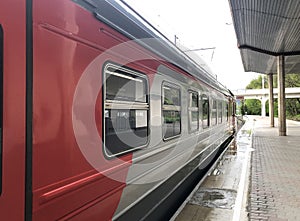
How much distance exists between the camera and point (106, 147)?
2605mm

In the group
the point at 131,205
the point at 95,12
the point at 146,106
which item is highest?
the point at 95,12

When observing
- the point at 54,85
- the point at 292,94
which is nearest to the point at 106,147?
the point at 54,85

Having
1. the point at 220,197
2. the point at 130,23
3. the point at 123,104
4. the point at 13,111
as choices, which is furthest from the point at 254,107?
the point at 13,111

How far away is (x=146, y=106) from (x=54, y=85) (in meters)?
1.71

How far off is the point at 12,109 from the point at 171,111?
320cm

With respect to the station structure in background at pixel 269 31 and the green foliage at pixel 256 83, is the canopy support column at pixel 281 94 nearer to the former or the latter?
the station structure in background at pixel 269 31

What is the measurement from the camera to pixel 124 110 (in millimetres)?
3070

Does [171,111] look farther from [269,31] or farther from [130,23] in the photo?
[269,31]

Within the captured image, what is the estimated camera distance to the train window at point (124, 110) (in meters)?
2.69

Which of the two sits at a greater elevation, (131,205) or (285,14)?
(285,14)

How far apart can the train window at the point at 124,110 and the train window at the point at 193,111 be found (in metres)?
2.23

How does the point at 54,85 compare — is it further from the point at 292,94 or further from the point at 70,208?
the point at 292,94

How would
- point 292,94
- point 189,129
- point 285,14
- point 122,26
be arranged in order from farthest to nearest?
point 292,94, point 285,14, point 189,129, point 122,26

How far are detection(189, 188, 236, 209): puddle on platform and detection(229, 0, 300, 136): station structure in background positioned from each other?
685cm
